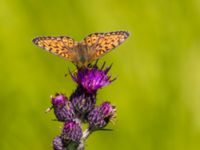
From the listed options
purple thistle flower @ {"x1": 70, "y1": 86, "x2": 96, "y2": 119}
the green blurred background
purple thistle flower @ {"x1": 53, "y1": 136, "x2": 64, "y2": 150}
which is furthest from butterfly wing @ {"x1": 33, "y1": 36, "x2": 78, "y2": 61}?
the green blurred background

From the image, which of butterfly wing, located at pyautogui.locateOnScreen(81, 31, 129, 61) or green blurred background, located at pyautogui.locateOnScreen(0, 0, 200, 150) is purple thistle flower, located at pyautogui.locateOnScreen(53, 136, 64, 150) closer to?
butterfly wing, located at pyautogui.locateOnScreen(81, 31, 129, 61)

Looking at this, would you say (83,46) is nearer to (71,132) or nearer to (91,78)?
(91,78)

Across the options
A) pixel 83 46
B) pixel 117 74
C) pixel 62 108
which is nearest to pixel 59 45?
pixel 83 46

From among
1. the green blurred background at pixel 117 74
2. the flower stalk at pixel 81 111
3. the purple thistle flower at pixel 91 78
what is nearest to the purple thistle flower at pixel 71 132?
the flower stalk at pixel 81 111

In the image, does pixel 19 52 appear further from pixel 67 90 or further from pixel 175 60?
pixel 175 60

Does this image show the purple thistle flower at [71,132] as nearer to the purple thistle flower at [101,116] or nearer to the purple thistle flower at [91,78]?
the purple thistle flower at [101,116]
